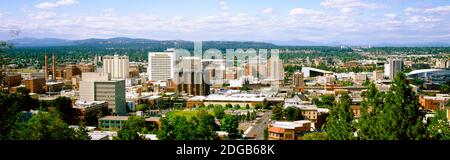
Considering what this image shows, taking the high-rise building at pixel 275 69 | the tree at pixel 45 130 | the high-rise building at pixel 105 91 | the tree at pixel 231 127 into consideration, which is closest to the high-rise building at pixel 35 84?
the high-rise building at pixel 105 91

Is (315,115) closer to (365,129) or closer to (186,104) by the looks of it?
(186,104)

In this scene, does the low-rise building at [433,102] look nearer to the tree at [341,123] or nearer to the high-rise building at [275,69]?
the high-rise building at [275,69]

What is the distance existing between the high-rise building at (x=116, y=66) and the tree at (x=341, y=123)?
11.2 m

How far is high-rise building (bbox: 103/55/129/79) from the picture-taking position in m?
14.3

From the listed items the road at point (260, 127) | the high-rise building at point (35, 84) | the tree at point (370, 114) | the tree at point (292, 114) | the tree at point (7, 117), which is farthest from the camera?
the high-rise building at point (35, 84)

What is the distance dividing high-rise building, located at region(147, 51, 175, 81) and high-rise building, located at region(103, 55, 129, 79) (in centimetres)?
79

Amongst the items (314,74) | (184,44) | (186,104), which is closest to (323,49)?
(314,74)

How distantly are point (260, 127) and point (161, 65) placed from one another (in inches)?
294

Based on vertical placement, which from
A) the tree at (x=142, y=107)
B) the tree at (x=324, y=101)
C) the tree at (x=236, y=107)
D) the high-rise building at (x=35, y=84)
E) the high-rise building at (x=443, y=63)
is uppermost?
the high-rise building at (x=443, y=63)

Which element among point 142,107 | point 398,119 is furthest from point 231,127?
point 398,119

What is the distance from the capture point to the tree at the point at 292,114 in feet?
28.1

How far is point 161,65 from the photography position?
14984mm
